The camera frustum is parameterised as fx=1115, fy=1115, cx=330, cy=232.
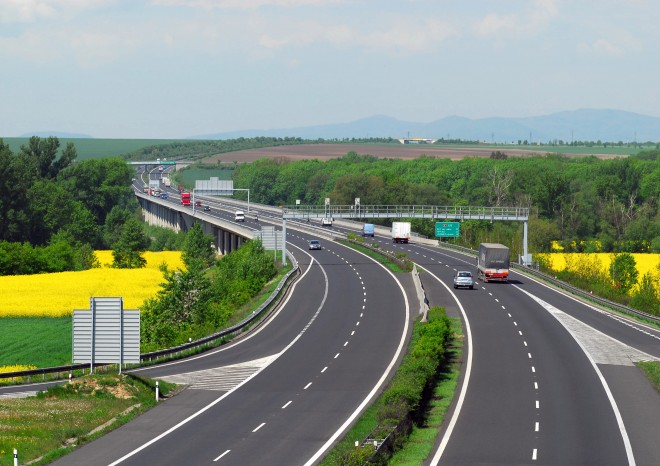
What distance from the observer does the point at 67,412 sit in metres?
42.7

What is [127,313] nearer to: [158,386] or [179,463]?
[158,386]

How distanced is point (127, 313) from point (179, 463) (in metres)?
14.1

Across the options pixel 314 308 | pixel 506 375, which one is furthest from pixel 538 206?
pixel 506 375

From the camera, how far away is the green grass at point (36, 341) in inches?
2813

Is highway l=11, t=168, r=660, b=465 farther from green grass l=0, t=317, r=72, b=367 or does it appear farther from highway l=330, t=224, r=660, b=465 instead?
green grass l=0, t=317, r=72, b=367

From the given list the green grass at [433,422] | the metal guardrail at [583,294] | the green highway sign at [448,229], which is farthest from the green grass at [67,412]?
the green highway sign at [448,229]

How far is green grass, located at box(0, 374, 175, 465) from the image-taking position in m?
36.9

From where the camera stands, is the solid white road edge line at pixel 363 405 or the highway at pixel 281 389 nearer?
the solid white road edge line at pixel 363 405

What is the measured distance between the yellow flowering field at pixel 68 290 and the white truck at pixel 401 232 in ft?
98.9

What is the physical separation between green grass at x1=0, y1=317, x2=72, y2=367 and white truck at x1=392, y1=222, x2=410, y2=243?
56563 millimetres

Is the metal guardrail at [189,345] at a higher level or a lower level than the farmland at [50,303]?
higher

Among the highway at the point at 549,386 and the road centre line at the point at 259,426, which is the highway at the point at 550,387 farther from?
the road centre line at the point at 259,426

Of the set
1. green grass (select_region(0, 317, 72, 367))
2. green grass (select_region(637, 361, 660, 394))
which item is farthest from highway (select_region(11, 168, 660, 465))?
green grass (select_region(0, 317, 72, 367))

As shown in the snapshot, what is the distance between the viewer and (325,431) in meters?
40.6
